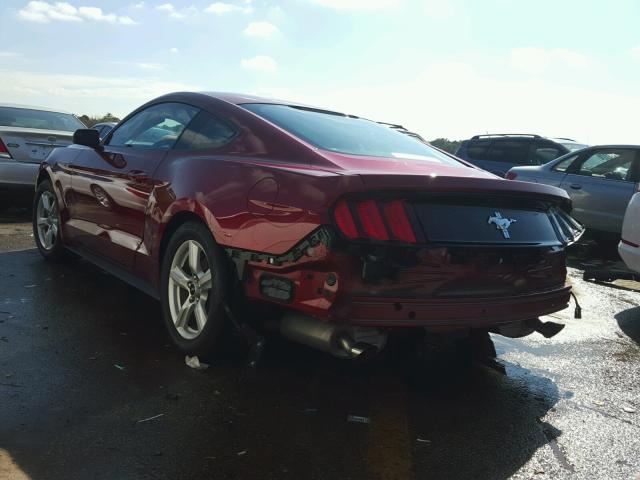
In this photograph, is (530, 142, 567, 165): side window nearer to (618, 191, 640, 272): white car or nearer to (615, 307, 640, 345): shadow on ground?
(615, 307, 640, 345): shadow on ground

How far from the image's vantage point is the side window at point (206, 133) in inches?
159

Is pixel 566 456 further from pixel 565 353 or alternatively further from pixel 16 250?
pixel 16 250

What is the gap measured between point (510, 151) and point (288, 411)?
39.4ft

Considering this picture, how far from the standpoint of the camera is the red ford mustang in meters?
3.08

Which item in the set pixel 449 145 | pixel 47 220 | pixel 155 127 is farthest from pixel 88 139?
pixel 449 145

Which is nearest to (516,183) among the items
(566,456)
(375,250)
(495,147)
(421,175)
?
(421,175)

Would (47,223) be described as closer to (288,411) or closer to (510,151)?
(288,411)

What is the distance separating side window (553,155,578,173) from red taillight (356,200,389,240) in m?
8.05

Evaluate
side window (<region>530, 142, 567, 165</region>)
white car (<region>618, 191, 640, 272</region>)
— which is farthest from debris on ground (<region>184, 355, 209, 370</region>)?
side window (<region>530, 142, 567, 165</region>)

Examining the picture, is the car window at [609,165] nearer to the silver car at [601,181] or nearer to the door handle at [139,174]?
the silver car at [601,181]

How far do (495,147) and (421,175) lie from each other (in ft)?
39.4

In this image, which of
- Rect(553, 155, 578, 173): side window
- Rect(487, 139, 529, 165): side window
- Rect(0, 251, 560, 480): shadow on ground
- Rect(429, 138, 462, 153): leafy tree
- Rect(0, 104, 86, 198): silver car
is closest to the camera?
Rect(0, 251, 560, 480): shadow on ground

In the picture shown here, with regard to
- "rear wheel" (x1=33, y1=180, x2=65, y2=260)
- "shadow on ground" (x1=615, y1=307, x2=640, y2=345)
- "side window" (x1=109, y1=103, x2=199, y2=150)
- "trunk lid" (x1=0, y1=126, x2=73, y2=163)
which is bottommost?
"shadow on ground" (x1=615, y1=307, x2=640, y2=345)

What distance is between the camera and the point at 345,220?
10.0 ft
